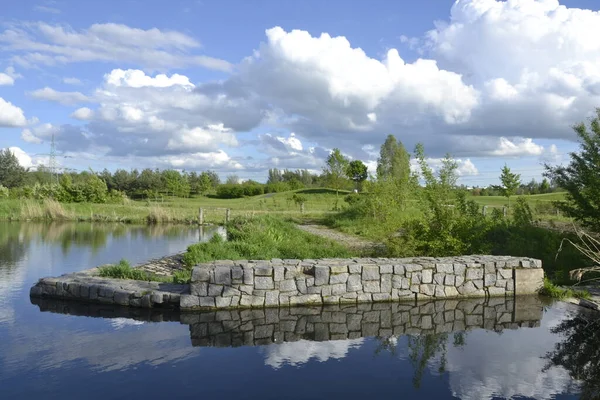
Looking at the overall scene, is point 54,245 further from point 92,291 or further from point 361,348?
point 361,348

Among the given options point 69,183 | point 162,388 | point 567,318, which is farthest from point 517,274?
point 69,183

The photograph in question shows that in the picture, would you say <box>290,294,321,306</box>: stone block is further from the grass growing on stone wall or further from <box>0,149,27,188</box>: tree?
<box>0,149,27,188</box>: tree

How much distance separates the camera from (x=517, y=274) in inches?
385

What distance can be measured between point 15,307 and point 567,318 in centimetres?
975

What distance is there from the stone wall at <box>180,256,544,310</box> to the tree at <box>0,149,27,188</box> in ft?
182

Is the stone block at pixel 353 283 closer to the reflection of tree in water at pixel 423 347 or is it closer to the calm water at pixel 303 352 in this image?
the calm water at pixel 303 352

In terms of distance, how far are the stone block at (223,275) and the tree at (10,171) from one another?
55.5 metres

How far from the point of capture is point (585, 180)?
12625 mm

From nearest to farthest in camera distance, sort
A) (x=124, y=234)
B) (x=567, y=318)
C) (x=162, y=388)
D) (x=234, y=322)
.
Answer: (x=162, y=388), (x=234, y=322), (x=567, y=318), (x=124, y=234)

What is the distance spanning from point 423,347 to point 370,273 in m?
2.42

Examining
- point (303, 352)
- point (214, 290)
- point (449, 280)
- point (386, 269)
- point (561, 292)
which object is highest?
point (386, 269)

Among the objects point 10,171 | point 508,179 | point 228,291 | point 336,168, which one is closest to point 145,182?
point 10,171

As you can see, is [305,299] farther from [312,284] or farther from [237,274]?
[237,274]

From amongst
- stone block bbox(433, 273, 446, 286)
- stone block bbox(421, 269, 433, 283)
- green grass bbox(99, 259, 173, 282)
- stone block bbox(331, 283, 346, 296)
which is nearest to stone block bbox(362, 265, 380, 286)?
stone block bbox(331, 283, 346, 296)
